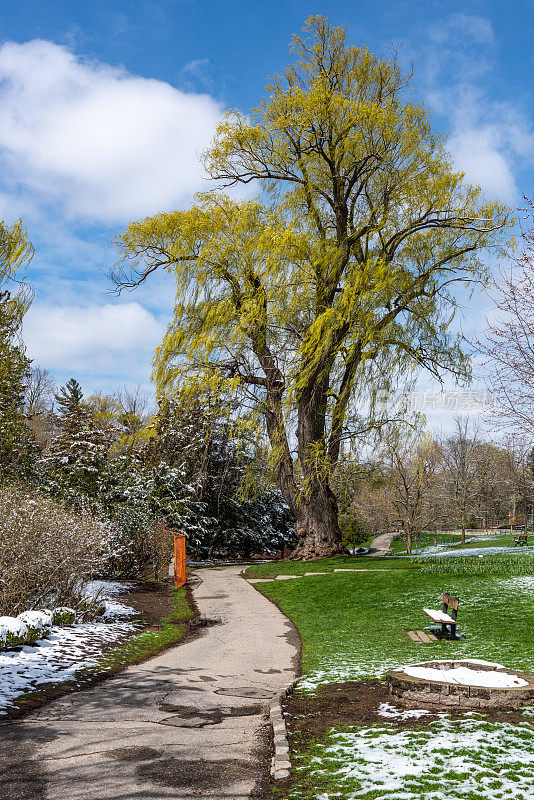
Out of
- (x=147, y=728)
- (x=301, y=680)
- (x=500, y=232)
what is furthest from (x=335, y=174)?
(x=147, y=728)

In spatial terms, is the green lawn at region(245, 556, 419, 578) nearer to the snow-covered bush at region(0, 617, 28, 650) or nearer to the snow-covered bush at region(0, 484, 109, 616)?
the snow-covered bush at region(0, 484, 109, 616)

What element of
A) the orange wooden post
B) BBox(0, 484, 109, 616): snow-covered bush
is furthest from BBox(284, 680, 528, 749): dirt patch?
the orange wooden post

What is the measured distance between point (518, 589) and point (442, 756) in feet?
32.7

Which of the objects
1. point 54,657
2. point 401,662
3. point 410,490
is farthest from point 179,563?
point 410,490

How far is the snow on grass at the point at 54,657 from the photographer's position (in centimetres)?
690

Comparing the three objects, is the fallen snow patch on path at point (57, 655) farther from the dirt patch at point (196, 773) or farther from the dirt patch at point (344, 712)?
the dirt patch at point (344, 712)

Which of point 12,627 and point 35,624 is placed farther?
point 35,624

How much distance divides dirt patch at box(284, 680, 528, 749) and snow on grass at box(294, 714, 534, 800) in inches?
7.5

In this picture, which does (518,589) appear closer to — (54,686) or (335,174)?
(54,686)

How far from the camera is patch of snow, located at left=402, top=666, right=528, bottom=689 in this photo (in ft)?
19.5

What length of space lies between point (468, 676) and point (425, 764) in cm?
196

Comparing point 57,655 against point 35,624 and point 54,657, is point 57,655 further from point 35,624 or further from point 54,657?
point 35,624

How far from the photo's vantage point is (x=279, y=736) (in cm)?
538

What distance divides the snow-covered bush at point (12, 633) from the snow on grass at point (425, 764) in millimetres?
4841
